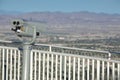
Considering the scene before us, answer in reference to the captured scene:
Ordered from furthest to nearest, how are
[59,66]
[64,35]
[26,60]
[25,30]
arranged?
1. [64,35]
2. [59,66]
3. [26,60]
4. [25,30]

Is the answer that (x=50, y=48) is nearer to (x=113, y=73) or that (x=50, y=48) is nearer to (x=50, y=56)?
(x=50, y=56)

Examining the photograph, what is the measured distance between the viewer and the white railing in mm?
4985

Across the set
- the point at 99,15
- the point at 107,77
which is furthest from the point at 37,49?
the point at 99,15

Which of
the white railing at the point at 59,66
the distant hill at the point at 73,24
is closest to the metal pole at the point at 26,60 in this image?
the distant hill at the point at 73,24

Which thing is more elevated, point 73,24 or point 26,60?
point 73,24

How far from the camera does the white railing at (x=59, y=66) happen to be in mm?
4985

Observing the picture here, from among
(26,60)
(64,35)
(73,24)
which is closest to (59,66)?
(26,60)

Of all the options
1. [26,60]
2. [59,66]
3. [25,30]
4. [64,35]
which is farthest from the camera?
[64,35]

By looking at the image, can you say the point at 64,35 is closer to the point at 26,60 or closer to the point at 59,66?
the point at 59,66

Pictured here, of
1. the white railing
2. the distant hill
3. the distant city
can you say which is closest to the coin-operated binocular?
the distant city

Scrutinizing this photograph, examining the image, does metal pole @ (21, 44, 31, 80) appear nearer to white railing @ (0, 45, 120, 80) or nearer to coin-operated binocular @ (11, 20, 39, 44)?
coin-operated binocular @ (11, 20, 39, 44)

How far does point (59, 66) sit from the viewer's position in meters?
5.62

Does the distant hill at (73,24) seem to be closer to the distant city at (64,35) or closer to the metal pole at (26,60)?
the distant city at (64,35)

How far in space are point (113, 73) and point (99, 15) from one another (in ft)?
205
